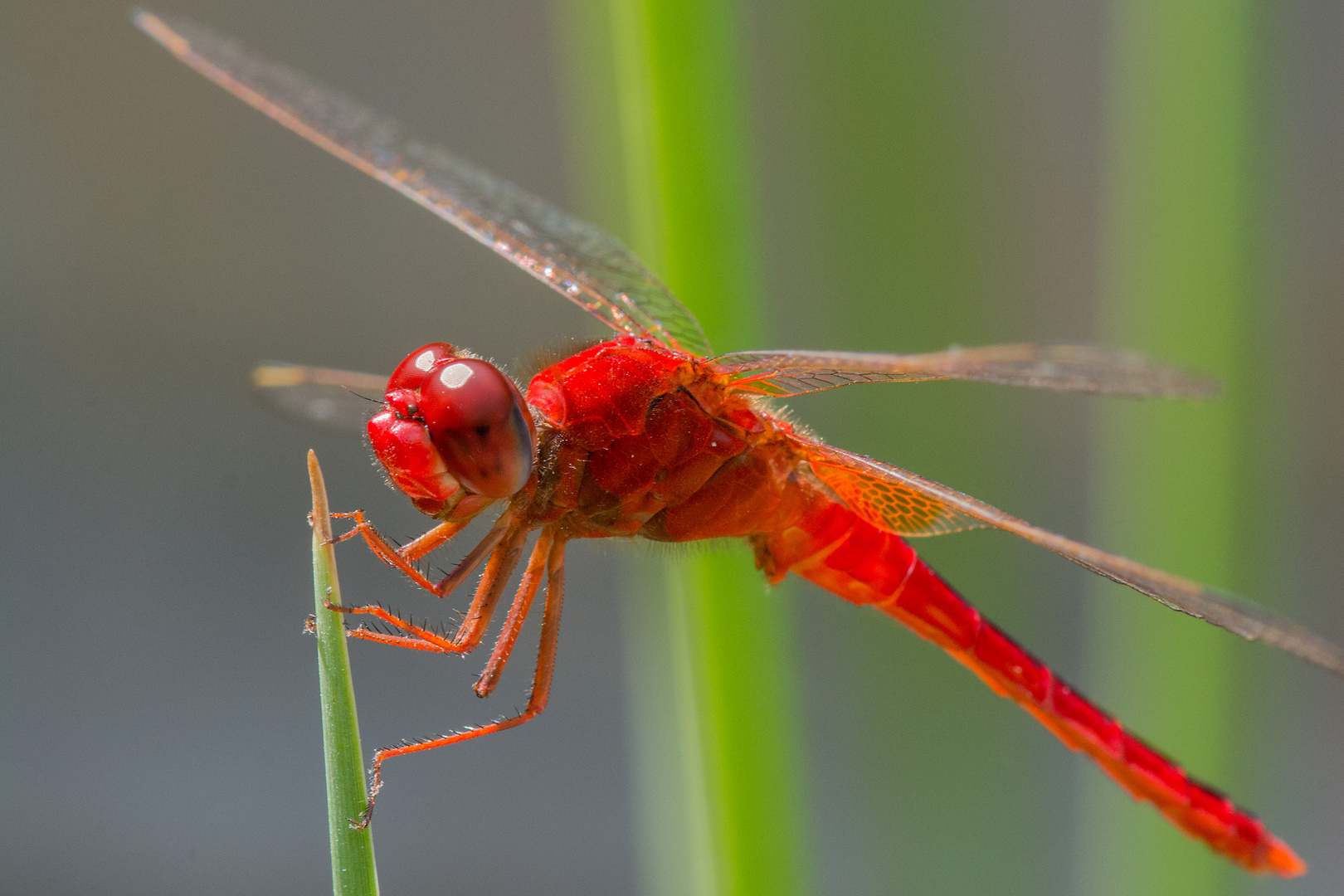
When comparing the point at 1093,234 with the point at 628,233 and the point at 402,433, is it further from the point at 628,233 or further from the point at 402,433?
the point at 402,433

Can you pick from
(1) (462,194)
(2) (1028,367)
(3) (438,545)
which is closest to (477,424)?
(3) (438,545)

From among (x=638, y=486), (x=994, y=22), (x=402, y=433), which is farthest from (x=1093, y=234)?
(x=402, y=433)

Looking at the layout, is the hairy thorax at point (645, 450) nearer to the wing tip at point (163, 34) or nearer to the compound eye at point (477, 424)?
the compound eye at point (477, 424)

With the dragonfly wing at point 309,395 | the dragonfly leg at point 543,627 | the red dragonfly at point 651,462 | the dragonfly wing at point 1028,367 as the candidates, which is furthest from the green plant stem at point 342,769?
the dragonfly wing at point 309,395

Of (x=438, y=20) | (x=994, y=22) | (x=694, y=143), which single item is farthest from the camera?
(x=438, y=20)

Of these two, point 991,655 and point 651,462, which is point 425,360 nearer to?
point 651,462

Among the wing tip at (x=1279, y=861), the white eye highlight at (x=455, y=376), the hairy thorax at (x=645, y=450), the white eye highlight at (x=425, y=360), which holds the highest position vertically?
the white eye highlight at (x=425, y=360)
